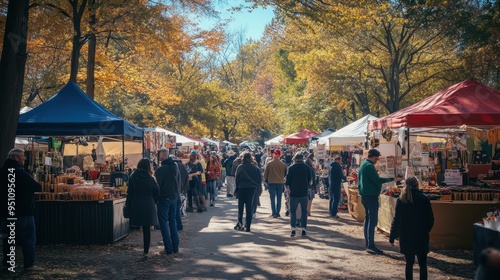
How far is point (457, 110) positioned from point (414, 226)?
5002mm

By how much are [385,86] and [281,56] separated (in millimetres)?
20446

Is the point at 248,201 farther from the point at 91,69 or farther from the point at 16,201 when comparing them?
the point at 91,69

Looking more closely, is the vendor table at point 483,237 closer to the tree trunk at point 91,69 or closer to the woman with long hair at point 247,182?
the woman with long hair at point 247,182

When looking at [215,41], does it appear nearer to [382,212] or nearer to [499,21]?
[499,21]

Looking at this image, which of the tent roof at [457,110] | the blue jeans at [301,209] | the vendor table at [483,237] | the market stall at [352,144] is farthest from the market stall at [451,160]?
the market stall at [352,144]

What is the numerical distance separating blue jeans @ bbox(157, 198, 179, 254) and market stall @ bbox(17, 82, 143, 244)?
1.50 meters

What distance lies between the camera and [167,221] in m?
11.5

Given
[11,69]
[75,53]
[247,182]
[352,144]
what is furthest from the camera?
[352,144]

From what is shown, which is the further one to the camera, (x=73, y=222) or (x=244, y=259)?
(x=73, y=222)

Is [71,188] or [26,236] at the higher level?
[71,188]

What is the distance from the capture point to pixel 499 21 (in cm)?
2358

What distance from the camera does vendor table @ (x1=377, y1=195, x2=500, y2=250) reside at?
1167cm

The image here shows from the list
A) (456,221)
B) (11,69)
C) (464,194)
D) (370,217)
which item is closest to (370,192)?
(370,217)

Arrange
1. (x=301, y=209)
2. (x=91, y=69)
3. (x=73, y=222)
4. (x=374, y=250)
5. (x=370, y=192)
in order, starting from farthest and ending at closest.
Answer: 1. (x=91, y=69)
2. (x=301, y=209)
3. (x=73, y=222)
4. (x=370, y=192)
5. (x=374, y=250)
